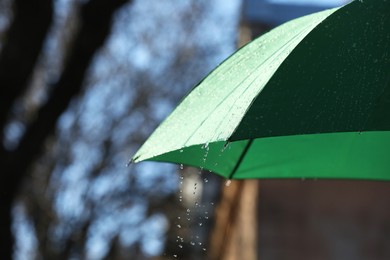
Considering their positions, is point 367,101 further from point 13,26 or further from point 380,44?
point 13,26

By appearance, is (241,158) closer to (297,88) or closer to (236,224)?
(297,88)

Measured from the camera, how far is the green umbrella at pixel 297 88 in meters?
3.05

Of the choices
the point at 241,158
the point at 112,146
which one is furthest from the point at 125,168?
the point at 241,158

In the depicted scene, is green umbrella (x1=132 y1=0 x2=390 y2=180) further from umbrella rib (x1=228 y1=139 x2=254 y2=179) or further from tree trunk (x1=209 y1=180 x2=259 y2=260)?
tree trunk (x1=209 y1=180 x2=259 y2=260)

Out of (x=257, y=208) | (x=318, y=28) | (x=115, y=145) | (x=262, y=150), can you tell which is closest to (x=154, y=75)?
(x=115, y=145)

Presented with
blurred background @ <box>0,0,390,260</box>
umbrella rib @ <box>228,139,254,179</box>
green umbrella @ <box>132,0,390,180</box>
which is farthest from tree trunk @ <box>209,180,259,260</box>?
green umbrella @ <box>132,0,390,180</box>

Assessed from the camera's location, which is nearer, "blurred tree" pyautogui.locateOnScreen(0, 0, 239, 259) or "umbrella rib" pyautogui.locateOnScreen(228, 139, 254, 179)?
"umbrella rib" pyautogui.locateOnScreen(228, 139, 254, 179)

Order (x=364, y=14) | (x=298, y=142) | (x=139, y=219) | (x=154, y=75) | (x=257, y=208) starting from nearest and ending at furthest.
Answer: (x=364, y=14) < (x=298, y=142) < (x=257, y=208) < (x=154, y=75) < (x=139, y=219)

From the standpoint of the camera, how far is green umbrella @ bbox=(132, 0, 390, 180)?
305 cm

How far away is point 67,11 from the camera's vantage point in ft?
50.4

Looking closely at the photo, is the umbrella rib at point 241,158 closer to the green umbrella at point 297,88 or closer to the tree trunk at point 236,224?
the green umbrella at point 297,88

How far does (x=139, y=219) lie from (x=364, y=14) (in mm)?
16040

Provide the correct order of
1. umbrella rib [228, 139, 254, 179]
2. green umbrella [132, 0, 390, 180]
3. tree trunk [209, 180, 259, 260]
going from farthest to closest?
tree trunk [209, 180, 259, 260]
umbrella rib [228, 139, 254, 179]
green umbrella [132, 0, 390, 180]

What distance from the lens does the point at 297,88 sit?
319cm
